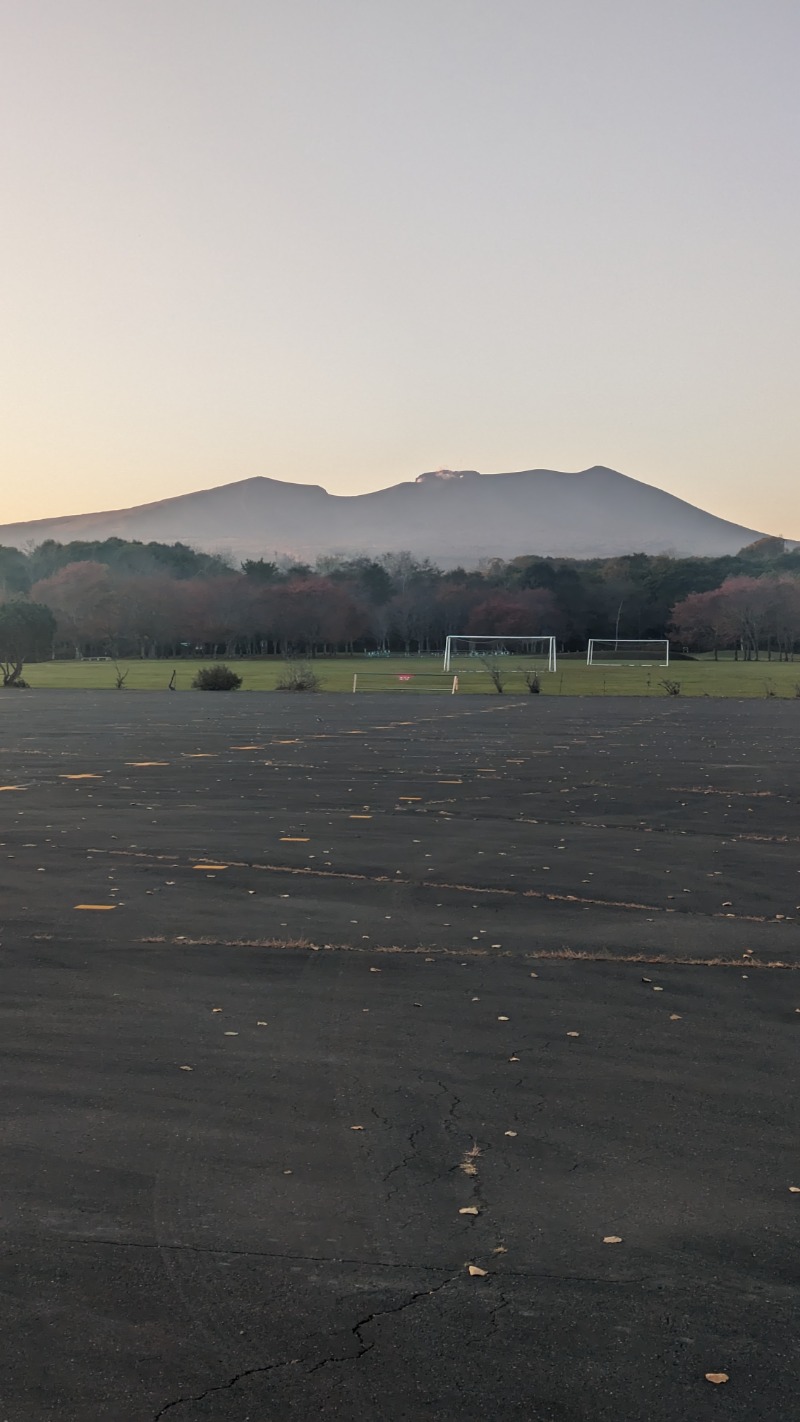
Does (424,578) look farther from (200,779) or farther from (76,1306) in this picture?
(76,1306)

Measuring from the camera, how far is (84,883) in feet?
40.2

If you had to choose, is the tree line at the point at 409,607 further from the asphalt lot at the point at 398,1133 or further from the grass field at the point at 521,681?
the asphalt lot at the point at 398,1133

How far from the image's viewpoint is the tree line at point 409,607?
13925 centimetres

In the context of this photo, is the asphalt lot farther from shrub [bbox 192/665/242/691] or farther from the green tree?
the green tree

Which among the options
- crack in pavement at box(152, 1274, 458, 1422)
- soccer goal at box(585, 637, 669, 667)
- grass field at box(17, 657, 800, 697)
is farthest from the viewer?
soccer goal at box(585, 637, 669, 667)

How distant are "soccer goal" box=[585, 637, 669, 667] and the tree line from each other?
704cm

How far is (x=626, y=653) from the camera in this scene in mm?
134500

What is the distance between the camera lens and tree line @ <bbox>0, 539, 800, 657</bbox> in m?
139

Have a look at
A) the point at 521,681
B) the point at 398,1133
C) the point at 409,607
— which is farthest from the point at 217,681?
the point at 409,607

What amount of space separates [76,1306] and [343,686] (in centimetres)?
6824

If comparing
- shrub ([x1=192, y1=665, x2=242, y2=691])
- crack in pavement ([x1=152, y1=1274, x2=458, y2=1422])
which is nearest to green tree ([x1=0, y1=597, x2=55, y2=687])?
shrub ([x1=192, y1=665, x2=242, y2=691])

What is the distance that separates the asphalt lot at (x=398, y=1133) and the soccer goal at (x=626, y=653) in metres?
98.6

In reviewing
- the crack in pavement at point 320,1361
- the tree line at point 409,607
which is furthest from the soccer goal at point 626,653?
the crack in pavement at point 320,1361

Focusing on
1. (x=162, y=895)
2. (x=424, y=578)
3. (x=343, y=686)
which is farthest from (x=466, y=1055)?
(x=424, y=578)
